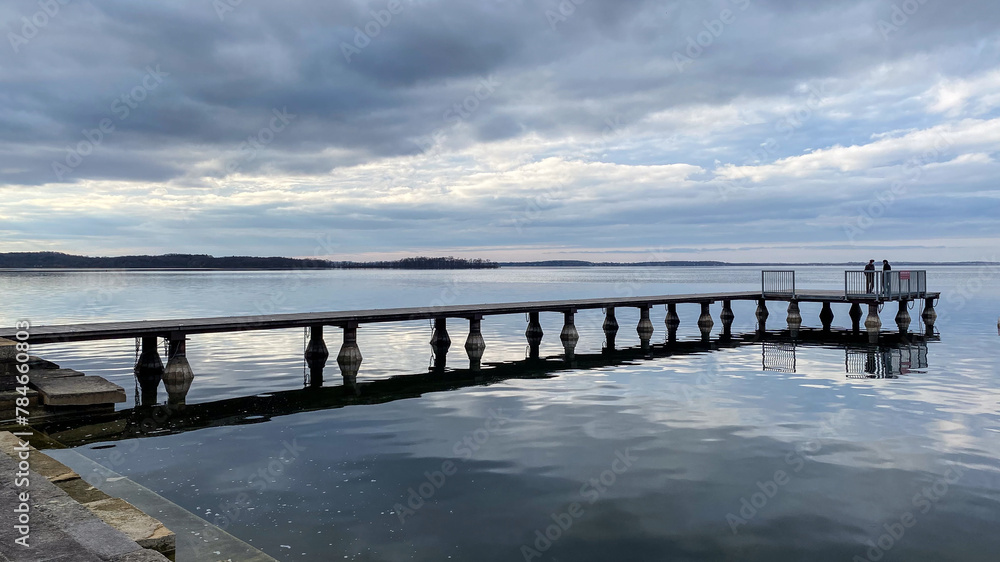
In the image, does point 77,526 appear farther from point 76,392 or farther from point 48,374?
point 48,374

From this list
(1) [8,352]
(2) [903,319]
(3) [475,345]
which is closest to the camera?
(1) [8,352]

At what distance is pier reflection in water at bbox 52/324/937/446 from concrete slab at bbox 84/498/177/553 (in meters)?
7.63

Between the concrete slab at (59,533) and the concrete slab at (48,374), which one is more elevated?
the concrete slab at (59,533)

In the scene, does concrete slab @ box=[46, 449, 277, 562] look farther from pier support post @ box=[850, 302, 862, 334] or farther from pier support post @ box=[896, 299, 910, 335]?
pier support post @ box=[850, 302, 862, 334]

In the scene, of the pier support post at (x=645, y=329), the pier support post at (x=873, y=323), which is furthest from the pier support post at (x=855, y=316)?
the pier support post at (x=645, y=329)

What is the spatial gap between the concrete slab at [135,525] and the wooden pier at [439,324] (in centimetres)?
1356

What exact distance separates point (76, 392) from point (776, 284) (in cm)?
3937

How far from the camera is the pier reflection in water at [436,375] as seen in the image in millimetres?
15727

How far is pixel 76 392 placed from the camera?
15711 mm

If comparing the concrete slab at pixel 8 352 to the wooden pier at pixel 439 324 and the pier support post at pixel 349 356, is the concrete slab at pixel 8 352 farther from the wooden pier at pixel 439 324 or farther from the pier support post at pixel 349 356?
the pier support post at pixel 349 356

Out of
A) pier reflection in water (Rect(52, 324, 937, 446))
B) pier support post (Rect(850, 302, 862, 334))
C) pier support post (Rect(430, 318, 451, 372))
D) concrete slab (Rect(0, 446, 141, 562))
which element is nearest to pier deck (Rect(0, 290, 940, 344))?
pier support post (Rect(430, 318, 451, 372))

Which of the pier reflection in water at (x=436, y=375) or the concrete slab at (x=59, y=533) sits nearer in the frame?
the concrete slab at (x=59, y=533)

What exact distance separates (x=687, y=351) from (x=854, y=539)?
21.2 m

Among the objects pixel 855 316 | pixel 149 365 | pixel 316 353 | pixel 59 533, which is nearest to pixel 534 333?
pixel 316 353
